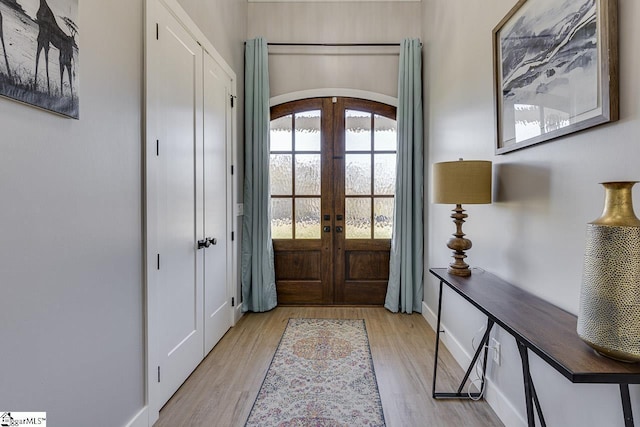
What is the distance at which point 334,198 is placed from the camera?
140 inches

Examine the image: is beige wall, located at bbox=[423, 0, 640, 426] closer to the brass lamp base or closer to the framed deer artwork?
the brass lamp base

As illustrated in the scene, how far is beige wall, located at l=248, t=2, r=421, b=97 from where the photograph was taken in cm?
348

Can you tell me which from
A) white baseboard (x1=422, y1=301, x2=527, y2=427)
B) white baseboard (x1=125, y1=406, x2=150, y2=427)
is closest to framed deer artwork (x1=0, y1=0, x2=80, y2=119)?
white baseboard (x1=125, y1=406, x2=150, y2=427)

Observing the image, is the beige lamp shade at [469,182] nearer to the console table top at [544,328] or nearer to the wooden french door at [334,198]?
the console table top at [544,328]

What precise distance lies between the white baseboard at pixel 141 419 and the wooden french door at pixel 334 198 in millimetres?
1982

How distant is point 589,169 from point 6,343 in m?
2.16

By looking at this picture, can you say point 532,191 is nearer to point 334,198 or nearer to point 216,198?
point 334,198

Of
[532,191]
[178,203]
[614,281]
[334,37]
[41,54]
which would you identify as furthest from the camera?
[334,37]

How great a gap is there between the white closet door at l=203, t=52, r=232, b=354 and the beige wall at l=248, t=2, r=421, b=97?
902 mm

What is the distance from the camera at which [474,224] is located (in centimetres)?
215

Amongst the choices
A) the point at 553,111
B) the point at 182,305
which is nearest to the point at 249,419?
the point at 182,305

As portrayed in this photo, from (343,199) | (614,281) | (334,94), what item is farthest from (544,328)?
(334,94)

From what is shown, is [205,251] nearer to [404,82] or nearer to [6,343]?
[6,343]

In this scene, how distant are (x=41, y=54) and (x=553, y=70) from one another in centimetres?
204
